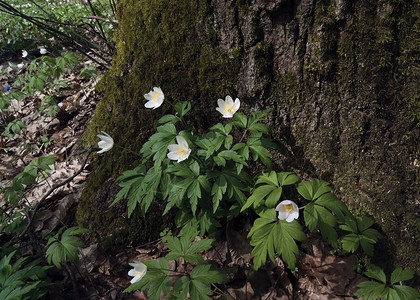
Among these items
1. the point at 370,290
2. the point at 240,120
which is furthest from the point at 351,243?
the point at 240,120

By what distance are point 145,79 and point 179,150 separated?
2.91ft

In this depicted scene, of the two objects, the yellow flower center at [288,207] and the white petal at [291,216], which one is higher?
the yellow flower center at [288,207]

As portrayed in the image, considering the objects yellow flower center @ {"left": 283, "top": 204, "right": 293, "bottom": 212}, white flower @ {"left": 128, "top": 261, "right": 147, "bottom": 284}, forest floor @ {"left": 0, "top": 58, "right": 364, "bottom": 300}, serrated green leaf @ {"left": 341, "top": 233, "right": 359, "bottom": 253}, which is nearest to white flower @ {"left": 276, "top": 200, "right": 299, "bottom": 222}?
yellow flower center @ {"left": 283, "top": 204, "right": 293, "bottom": 212}

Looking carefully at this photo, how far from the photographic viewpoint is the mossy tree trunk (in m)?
1.56

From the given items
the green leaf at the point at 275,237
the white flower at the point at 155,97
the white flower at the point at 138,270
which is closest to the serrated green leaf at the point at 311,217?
the green leaf at the point at 275,237

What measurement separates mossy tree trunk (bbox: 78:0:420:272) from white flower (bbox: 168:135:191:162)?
53cm

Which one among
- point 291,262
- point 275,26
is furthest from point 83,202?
point 275,26

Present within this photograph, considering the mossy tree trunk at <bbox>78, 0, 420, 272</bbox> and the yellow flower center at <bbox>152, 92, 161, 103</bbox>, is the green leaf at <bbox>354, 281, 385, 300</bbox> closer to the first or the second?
the mossy tree trunk at <bbox>78, 0, 420, 272</bbox>

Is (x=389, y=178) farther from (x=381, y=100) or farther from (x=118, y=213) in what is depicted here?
(x=118, y=213)

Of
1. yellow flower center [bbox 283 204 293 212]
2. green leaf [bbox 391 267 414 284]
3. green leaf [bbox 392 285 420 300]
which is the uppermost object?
yellow flower center [bbox 283 204 293 212]

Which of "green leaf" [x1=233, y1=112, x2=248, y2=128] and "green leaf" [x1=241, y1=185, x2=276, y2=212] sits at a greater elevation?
"green leaf" [x1=233, y1=112, x2=248, y2=128]

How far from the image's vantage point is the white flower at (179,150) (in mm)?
1646

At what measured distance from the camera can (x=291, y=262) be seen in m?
1.47

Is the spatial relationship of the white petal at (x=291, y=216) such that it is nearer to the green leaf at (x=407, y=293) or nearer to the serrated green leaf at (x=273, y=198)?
the serrated green leaf at (x=273, y=198)
